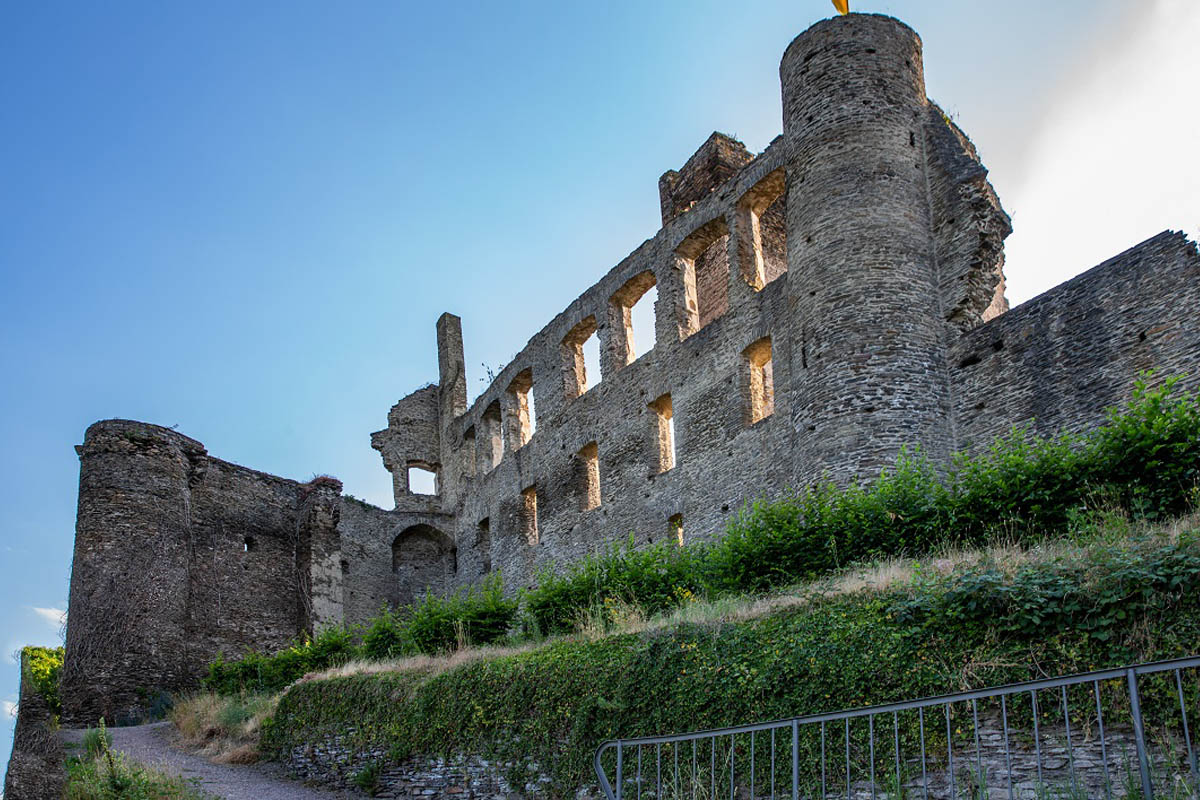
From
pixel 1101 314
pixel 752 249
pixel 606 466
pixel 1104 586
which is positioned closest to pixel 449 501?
pixel 606 466

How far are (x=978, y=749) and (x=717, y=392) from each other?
1494 cm

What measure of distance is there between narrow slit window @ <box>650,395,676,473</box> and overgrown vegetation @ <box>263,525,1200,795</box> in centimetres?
1041

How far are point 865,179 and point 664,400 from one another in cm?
658

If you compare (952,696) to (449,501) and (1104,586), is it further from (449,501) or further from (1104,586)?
(449,501)

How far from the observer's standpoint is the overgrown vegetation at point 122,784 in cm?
1091

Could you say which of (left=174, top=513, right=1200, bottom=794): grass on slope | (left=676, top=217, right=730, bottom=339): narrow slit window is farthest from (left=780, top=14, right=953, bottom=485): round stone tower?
(left=174, top=513, right=1200, bottom=794): grass on slope

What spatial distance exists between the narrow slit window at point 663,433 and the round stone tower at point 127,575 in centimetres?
1019

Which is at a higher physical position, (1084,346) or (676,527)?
(1084,346)

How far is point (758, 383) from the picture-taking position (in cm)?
2039

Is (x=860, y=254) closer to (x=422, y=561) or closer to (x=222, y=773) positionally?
(x=222, y=773)

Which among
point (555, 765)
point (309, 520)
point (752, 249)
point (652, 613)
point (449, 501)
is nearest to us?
point (555, 765)

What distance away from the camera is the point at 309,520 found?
27.0m

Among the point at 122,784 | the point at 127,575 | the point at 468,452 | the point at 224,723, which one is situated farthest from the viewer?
the point at 468,452

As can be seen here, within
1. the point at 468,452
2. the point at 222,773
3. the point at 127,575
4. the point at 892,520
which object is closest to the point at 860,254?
the point at 892,520
